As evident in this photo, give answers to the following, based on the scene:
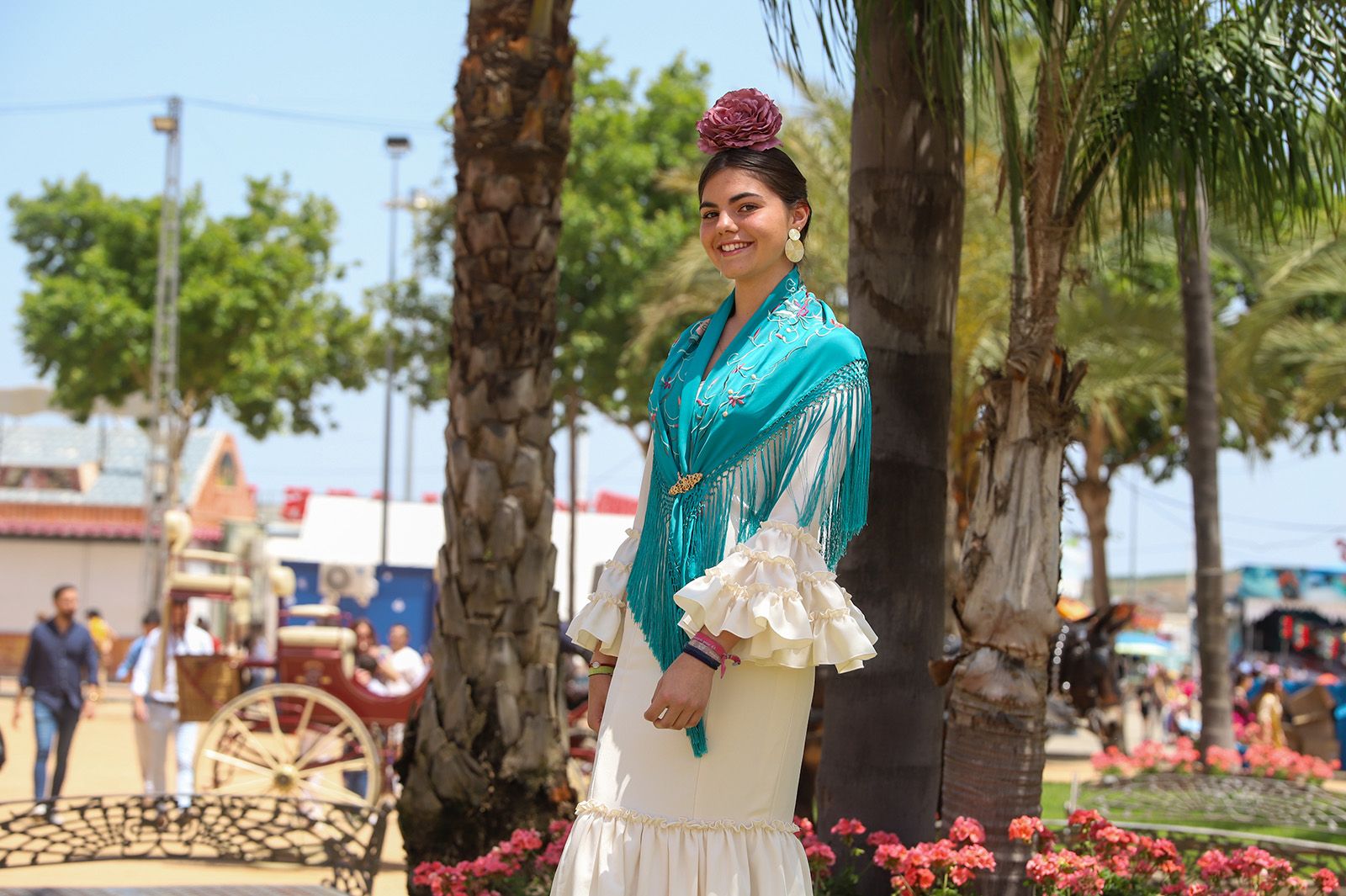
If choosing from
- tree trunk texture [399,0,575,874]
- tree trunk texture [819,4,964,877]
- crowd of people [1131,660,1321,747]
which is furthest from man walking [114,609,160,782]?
crowd of people [1131,660,1321,747]

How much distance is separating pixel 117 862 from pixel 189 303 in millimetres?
23706

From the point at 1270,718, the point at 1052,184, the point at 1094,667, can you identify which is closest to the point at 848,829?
the point at 1052,184

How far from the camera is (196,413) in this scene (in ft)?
105

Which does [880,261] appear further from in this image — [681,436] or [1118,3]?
[681,436]

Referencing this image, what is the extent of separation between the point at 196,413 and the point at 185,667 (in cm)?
2218

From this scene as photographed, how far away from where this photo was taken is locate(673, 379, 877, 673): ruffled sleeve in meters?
2.83

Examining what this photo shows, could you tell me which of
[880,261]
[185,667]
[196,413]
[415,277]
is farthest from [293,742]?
[196,413]

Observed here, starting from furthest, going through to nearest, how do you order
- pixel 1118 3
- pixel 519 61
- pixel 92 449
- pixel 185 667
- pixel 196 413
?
pixel 92 449, pixel 196 413, pixel 185 667, pixel 519 61, pixel 1118 3

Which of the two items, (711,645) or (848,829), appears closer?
(711,645)

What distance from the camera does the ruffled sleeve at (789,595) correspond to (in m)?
2.83

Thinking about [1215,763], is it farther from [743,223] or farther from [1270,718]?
[1270,718]

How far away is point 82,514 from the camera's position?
3919cm

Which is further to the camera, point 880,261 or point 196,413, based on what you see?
point 196,413

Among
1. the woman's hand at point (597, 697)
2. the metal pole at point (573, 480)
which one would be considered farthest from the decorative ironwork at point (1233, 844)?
the metal pole at point (573, 480)
